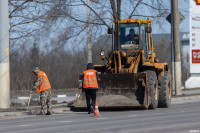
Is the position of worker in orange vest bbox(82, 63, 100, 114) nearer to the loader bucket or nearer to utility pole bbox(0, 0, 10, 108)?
the loader bucket

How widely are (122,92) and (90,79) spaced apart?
189 cm

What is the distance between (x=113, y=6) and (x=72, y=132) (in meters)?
15.5

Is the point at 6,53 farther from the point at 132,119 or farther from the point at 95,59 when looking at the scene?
the point at 95,59

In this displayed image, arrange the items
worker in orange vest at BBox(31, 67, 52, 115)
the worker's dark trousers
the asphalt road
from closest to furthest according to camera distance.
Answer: the asphalt road < the worker's dark trousers < worker in orange vest at BBox(31, 67, 52, 115)

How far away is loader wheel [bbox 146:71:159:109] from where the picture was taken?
19.5 m

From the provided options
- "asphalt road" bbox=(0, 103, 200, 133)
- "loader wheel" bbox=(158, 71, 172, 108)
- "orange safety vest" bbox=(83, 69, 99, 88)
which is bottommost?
"asphalt road" bbox=(0, 103, 200, 133)

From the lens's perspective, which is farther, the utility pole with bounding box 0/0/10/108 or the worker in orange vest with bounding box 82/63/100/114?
the utility pole with bounding box 0/0/10/108

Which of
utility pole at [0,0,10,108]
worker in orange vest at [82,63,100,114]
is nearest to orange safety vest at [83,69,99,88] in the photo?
worker in orange vest at [82,63,100,114]

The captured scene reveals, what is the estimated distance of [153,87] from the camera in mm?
19641

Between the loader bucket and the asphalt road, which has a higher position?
the loader bucket

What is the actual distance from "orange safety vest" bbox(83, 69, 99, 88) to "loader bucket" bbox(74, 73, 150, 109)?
1.28 meters

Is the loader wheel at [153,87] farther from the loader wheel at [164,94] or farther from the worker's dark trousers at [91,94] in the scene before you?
the worker's dark trousers at [91,94]

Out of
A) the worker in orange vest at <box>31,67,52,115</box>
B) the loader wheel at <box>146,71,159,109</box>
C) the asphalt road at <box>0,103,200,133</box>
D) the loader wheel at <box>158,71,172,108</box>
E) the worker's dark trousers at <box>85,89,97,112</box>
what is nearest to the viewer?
the asphalt road at <box>0,103,200,133</box>

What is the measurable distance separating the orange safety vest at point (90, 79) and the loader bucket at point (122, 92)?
4.20ft
